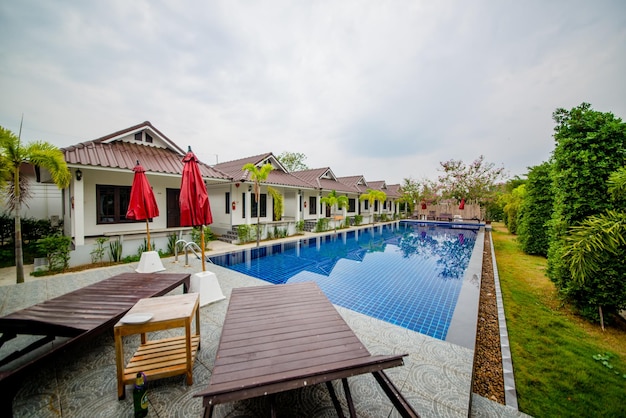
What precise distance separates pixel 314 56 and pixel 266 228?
10.4 metres

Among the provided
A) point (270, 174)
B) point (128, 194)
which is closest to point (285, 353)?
point (128, 194)

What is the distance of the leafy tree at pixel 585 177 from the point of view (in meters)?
4.25

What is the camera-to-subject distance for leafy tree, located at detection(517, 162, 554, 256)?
9719 mm

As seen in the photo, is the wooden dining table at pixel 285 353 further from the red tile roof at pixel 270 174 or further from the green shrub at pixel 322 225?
the green shrub at pixel 322 225

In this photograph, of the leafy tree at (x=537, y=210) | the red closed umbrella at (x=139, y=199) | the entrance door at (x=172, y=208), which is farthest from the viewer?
the entrance door at (x=172, y=208)

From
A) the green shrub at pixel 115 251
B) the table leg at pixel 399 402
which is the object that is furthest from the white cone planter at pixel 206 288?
the green shrub at pixel 115 251

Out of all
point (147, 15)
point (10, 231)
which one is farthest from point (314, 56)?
point (10, 231)

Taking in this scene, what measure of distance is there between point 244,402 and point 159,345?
1443 mm

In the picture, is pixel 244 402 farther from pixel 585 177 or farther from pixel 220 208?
pixel 220 208

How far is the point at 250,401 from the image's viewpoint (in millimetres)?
2416

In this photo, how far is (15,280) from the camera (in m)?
6.23

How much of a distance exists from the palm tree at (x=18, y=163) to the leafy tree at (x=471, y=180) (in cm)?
3149

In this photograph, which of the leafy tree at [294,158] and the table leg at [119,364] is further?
the leafy tree at [294,158]

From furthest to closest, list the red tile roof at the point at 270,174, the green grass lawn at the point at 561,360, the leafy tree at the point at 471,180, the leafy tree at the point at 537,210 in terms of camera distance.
A: the leafy tree at the point at 471,180, the red tile roof at the point at 270,174, the leafy tree at the point at 537,210, the green grass lawn at the point at 561,360
